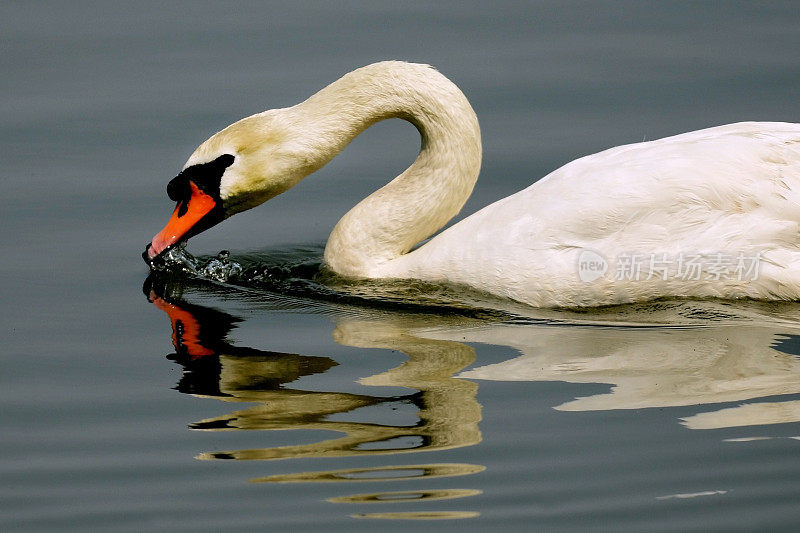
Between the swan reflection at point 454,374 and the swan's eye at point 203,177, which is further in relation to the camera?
the swan's eye at point 203,177

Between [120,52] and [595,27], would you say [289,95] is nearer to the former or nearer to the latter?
[120,52]

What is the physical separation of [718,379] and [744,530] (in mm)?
1559

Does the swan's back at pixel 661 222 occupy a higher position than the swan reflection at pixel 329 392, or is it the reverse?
the swan's back at pixel 661 222

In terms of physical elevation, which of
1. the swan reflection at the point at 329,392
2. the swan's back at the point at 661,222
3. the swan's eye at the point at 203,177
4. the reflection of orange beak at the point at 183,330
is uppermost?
the swan's eye at the point at 203,177

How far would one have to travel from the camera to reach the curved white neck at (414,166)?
923 cm

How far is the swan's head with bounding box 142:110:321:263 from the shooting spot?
359 inches

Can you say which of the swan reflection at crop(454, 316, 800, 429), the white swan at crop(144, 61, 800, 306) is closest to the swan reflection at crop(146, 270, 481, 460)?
the swan reflection at crop(454, 316, 800, 429)

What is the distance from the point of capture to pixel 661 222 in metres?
8.20

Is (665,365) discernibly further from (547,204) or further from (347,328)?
(347,328)

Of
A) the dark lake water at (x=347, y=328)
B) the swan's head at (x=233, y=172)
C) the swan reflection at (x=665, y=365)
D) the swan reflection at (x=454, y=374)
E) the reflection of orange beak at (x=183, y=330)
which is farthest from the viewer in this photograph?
the swan's head at (x=233, y=172)

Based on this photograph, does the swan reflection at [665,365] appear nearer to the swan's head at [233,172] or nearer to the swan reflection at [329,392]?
the swan reflection at [329,392]

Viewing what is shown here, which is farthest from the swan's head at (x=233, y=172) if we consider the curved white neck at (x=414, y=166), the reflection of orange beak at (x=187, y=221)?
the curved white neck at (x=414, y=166)

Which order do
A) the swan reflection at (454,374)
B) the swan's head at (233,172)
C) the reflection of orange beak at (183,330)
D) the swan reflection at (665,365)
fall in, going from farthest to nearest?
the swan's head at (233,172) < the reflection of orange beak at (183,330) < the swan reflection at (665,365) < the swan reflection at (454,374)

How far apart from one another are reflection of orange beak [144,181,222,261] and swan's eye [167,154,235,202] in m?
0.03
